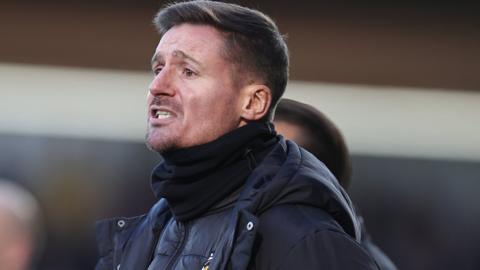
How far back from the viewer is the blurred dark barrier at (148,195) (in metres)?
6.14

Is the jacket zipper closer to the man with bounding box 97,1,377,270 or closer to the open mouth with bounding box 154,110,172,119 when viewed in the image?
the man with bounding box 97,1,377,270

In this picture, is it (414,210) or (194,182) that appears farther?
(414,210)

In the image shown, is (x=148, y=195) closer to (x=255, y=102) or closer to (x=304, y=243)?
(x=255, y=102)

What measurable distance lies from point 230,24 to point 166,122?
30cm

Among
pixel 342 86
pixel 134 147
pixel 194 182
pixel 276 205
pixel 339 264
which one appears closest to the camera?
pixel 339 264

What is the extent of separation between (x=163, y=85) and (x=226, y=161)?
25 cm

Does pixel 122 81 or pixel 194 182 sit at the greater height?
pixel 194 182

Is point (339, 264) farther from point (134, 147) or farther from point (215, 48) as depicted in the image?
point (134, 147)

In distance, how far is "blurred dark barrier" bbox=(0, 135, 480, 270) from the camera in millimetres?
6137

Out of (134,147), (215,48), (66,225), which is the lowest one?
(66,225)

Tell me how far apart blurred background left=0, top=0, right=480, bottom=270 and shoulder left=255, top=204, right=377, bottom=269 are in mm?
3682

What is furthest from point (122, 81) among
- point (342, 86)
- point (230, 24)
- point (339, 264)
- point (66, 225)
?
point (339, 264)

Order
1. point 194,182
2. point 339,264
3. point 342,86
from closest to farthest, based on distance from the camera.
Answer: point 339,264, point 194,182, point 342,86

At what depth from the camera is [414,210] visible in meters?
6.29
